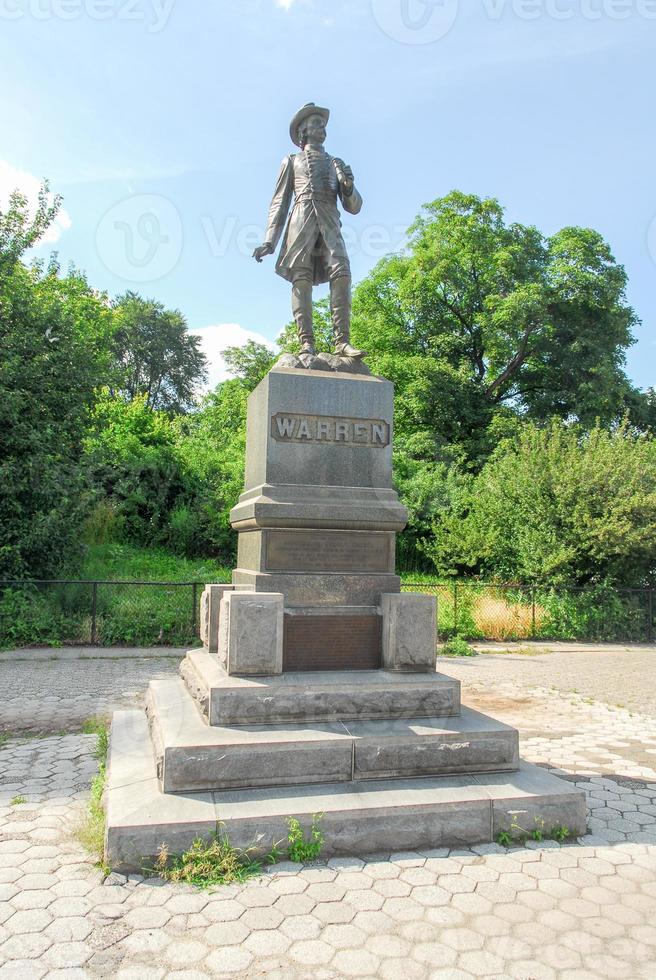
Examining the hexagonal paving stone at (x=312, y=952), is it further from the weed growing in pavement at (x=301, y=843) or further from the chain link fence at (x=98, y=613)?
the chain link fence at (x=98, y=613)

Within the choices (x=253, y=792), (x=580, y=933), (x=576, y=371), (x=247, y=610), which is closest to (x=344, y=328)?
(x=247, y=610)

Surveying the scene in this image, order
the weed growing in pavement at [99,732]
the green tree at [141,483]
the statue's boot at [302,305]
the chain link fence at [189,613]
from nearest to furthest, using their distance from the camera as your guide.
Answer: the weed growing in pavement at [99,732], the statue's boot at [302,305], the chain link fence at [189,613], the green tree at [141,483]

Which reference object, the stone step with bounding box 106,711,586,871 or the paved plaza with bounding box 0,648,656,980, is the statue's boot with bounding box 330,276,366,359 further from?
the paved plaza with bounding box 0,648,656,980

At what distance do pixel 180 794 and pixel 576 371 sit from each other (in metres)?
25.9

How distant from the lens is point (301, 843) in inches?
153

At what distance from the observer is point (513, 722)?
24.5 ft

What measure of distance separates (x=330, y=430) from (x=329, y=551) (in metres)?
1.01

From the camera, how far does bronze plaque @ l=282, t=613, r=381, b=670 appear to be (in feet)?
17.2

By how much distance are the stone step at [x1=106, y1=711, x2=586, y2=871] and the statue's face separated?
5517 millimetres

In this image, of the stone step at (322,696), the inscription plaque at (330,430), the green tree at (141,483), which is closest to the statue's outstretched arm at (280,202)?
the inscription plaque at (330,430)

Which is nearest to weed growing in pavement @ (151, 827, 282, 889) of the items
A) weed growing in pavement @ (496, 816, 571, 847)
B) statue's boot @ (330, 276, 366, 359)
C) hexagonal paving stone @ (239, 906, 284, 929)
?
hexagonal paving stone @ (239, 906, 284, 929)

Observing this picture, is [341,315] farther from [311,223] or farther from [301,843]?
[301,843]

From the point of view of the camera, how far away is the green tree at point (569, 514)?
16.2 metres

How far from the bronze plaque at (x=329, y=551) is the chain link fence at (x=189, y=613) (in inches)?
297
